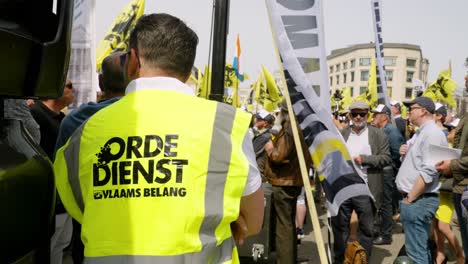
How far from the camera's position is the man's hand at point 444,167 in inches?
160

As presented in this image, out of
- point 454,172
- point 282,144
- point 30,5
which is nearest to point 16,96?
point 30,5

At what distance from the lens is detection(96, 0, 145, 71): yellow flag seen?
6.08 m

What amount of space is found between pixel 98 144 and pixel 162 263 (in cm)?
47

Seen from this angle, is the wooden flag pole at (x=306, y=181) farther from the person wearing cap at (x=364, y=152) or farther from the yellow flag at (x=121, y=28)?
the yellow flag at (x=121, y=28)

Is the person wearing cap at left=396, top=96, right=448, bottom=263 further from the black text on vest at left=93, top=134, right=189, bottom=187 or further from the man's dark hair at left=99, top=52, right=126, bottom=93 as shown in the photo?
the black text on vest at left=93, top=134, right=189, bottom=187

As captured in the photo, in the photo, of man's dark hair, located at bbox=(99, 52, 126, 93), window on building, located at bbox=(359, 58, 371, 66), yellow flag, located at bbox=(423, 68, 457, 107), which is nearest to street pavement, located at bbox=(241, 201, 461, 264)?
man's dark hair, located at bbox=(99, 52, 126, 93)

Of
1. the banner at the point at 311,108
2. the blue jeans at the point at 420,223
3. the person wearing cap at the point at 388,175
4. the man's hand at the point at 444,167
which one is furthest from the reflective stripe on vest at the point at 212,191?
the person wearing cap at the point at 388,175

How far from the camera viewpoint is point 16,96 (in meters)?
1.09

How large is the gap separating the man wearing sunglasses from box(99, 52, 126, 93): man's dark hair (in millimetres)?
1374

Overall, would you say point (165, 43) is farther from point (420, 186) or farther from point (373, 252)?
point (373, 252)

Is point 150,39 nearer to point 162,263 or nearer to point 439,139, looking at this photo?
point 162,263

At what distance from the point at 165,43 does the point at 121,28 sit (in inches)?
183

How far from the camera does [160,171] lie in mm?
1578

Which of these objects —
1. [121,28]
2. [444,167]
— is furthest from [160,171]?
[121,28]
